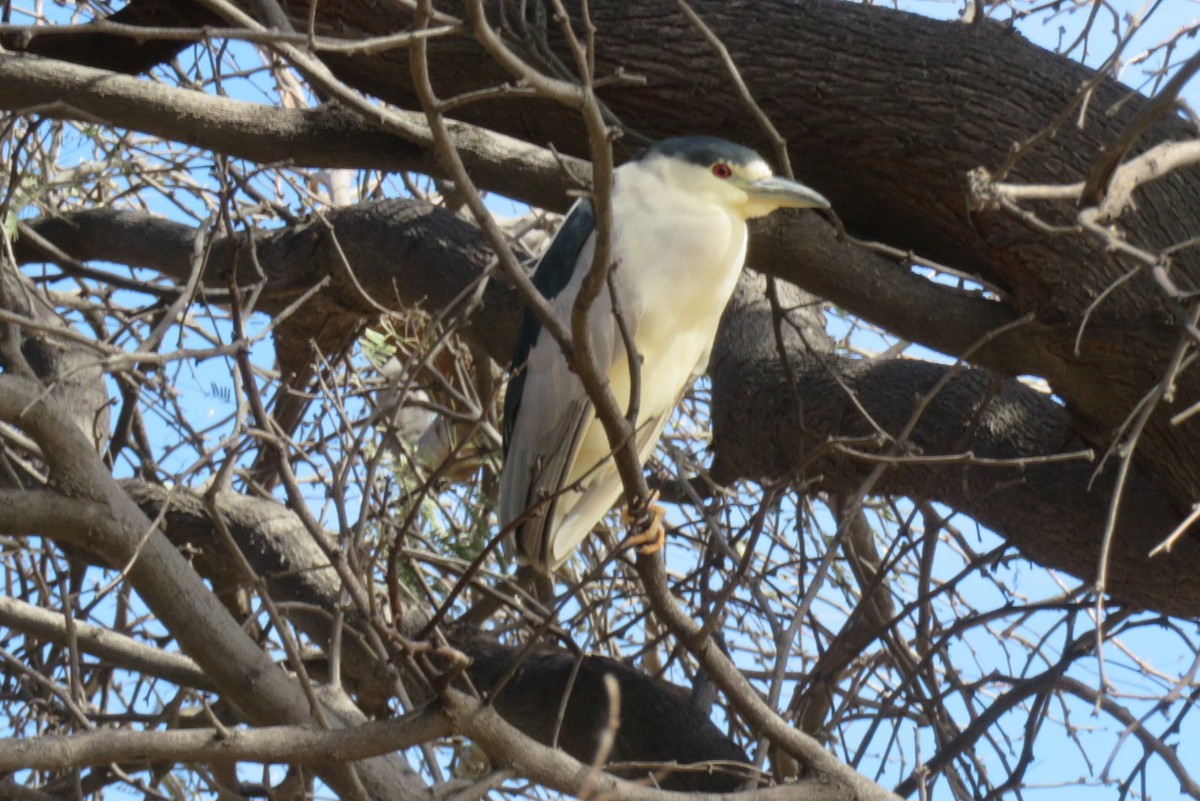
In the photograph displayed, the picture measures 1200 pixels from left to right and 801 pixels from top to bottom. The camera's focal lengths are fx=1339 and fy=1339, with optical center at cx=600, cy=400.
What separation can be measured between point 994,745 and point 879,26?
1643mm

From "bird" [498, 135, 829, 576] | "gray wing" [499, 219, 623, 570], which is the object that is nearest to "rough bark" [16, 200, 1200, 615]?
"bird" [498, 135, 829, 576]

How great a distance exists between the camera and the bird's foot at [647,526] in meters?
2.10

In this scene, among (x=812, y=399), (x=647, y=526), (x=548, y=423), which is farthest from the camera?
(x=812, y=399)

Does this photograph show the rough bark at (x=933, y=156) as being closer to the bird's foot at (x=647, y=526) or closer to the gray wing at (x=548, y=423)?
the gray wing at (x=548, y=423)

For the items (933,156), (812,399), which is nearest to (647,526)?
(812,399)

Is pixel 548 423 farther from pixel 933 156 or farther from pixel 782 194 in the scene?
pixel 933 156

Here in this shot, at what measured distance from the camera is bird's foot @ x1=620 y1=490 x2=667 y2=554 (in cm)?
210

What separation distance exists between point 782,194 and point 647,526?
768 mm

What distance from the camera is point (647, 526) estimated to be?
2.40m

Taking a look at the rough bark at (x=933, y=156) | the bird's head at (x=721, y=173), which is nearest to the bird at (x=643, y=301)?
the bird's head at (x=721, y=173)

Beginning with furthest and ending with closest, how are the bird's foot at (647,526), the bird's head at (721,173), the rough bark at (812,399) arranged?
the rough bark at (812,399), the bird's head at (721,173), the bird's foot at (647,526)

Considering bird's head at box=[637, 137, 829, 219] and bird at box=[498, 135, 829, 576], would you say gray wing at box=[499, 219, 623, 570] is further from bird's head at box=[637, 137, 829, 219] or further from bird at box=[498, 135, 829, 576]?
bird's head at box=[637, 137, 829, 219]

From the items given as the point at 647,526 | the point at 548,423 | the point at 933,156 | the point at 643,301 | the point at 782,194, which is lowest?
the point at 647,526

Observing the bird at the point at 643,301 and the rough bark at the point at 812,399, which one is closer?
the bird at the point at 643,301
